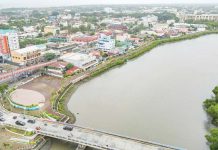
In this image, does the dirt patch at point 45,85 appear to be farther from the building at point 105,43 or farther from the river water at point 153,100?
the building at point 105,43

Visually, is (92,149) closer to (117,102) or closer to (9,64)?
(117,102)

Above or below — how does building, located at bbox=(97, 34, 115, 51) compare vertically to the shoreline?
above

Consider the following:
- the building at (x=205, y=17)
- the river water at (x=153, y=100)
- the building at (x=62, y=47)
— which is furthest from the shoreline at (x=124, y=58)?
the building at (x=205, y=17)

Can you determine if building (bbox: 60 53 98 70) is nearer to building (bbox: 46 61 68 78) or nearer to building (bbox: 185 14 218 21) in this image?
building (bbox: 46 61 68 78)

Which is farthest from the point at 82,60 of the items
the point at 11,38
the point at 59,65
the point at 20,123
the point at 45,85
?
the point at 20,123

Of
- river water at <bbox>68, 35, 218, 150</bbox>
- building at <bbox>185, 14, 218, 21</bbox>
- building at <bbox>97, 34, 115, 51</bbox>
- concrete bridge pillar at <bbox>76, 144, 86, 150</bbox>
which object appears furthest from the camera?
building at <bbox>185, 14, 218, 21</bbox>

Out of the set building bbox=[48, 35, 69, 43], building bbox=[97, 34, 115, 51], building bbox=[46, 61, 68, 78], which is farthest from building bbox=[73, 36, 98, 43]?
building bbox=[46, 61, 68, 78]
